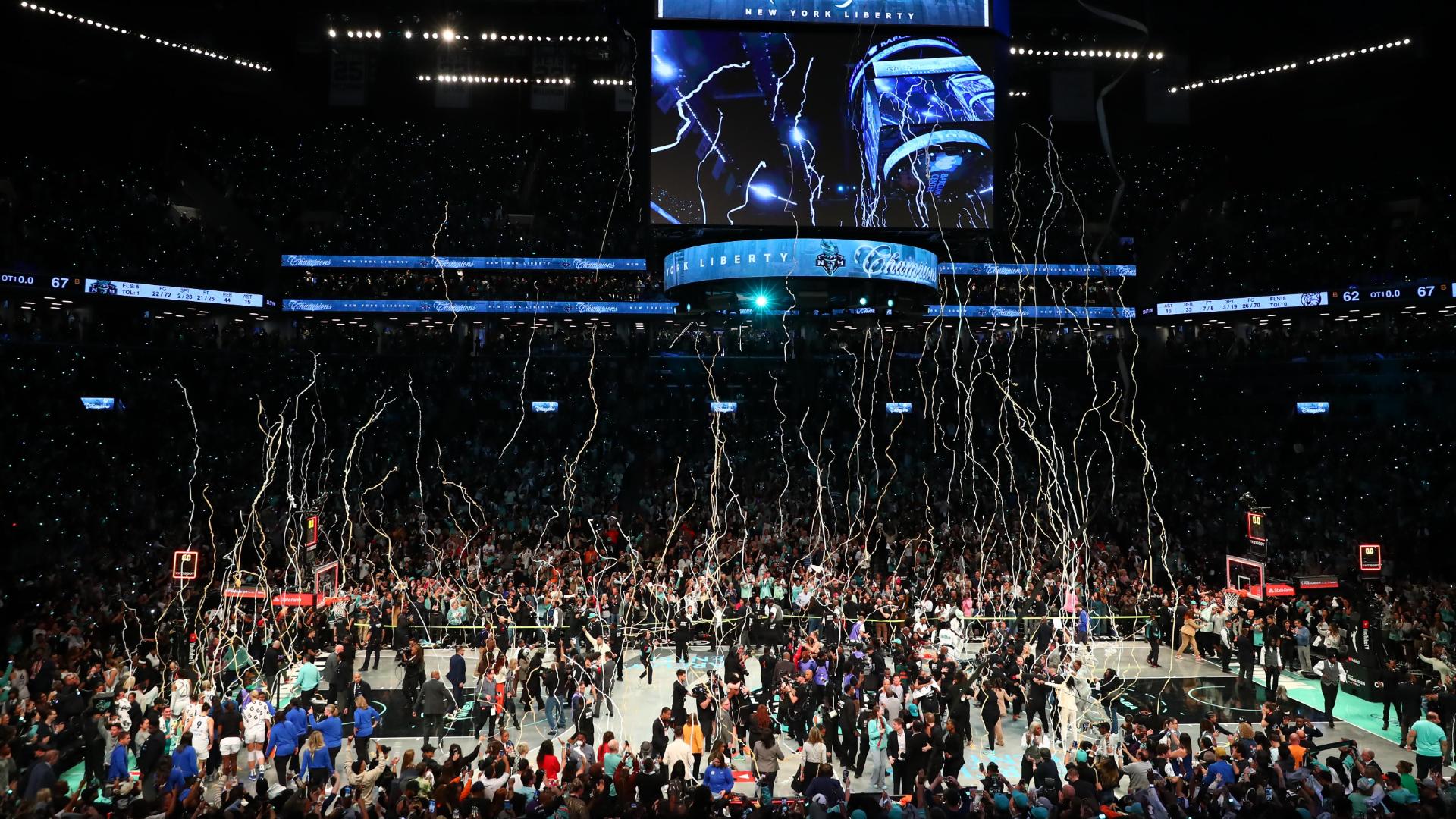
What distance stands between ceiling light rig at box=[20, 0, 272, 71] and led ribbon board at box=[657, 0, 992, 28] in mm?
19657

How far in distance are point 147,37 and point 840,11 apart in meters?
22.8

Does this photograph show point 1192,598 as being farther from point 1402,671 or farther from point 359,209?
point 359,209

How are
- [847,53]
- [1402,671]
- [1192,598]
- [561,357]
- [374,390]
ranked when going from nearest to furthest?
[1402,671], [847,53], [1192,598], [374,390], [561,357]

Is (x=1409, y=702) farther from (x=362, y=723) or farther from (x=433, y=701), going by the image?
(x=362, y=723)

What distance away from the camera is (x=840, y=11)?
17.2 meters

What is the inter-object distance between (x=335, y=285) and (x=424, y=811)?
27437mm

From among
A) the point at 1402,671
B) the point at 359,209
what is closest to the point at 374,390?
the point at 359,209

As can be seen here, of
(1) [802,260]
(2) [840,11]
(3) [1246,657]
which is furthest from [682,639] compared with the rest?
(2) [840,11]

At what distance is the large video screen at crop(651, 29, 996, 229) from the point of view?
17312mm

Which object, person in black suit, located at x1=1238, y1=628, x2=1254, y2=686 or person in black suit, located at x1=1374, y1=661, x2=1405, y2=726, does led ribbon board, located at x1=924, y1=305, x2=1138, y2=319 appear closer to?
person in black suit, located at x1=1238, y1=628, x2=1254, y2=686

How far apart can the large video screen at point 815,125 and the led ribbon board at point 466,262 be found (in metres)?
15.2

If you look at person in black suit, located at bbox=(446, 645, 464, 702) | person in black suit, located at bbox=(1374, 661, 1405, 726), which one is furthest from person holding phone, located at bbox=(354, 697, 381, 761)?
person in black suit, located at bbox=(1374, 661, 1405, 726)

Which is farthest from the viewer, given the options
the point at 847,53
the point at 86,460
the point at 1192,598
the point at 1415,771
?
the point at 86,460

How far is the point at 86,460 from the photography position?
23031 millimetres
